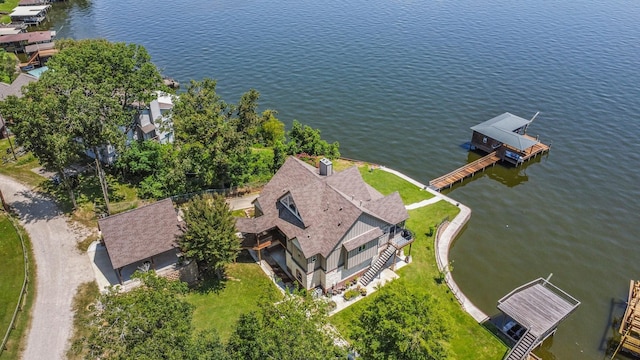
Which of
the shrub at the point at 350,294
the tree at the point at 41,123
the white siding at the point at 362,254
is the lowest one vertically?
the shrub at the point at 350,294

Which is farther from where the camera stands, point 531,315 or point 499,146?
point 499,146

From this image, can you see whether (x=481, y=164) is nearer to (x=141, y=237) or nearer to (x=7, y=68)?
(x=141, y=237)

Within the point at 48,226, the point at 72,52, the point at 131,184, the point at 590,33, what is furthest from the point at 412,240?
the point at 590,33

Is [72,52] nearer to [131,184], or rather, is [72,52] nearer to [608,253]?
[131,184]

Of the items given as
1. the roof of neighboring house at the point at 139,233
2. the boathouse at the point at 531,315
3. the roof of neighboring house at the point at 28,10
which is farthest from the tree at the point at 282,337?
the roof of neighboring house at the point at 28,10

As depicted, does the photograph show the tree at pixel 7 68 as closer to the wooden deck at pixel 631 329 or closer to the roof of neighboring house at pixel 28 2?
the roof of neighboring house at pixel 28 2

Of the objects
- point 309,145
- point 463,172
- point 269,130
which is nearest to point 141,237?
point 309,145
